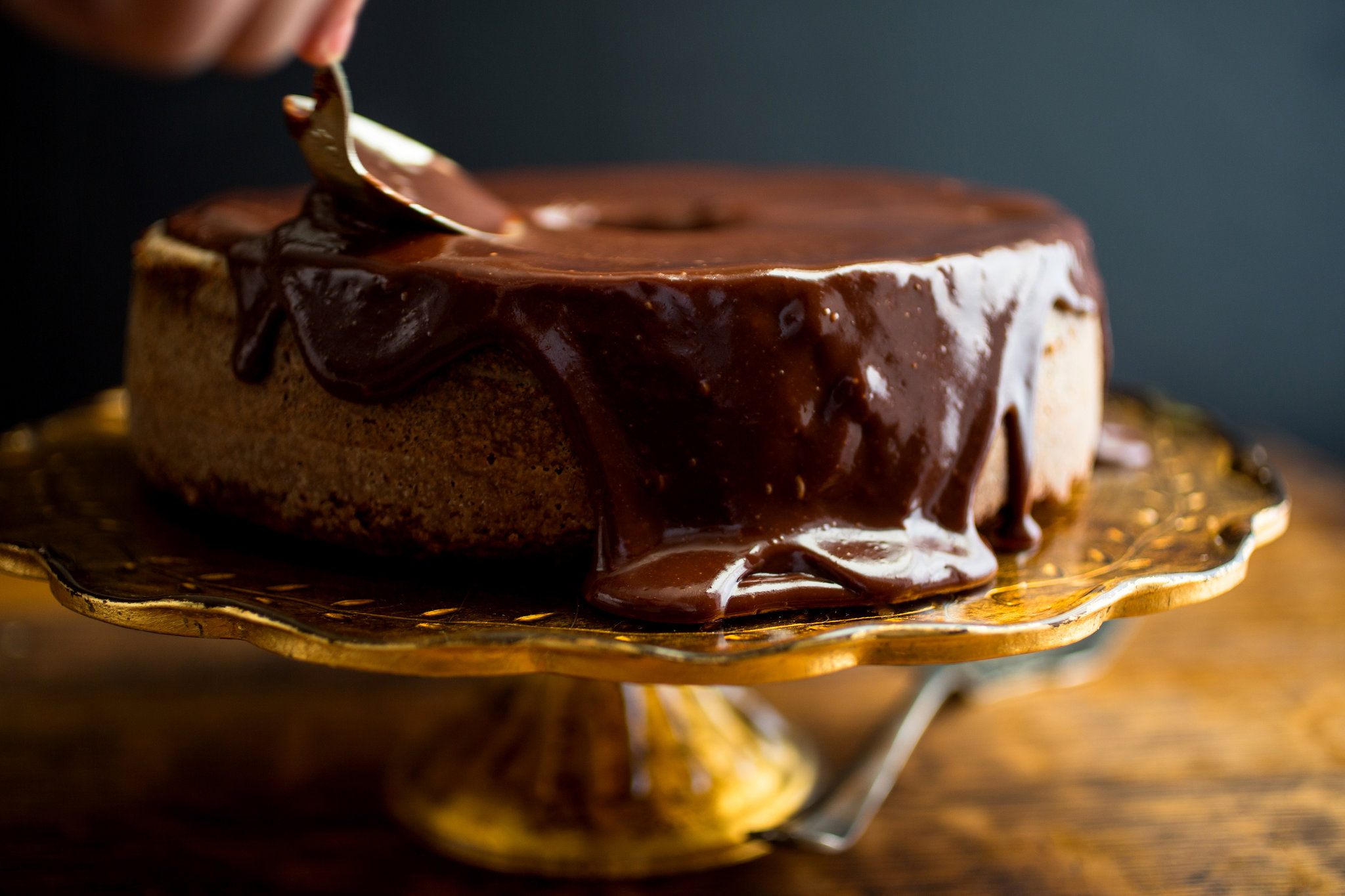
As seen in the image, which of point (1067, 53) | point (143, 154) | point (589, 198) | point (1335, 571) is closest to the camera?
point (589, 198)

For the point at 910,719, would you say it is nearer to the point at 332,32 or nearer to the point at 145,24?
the point at 332,32

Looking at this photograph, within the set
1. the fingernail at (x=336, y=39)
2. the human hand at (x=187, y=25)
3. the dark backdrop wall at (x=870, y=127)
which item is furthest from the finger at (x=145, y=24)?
the dark backdrop wall at (x=870, y=127)

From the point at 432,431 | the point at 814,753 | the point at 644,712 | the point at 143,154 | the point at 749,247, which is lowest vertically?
the point at 814,753

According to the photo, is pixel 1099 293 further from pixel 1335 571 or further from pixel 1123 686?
pixel 1335 571

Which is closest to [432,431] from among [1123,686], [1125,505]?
[1125,505]

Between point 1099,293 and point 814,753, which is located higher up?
point 1099,293

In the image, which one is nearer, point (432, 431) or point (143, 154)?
point (432, 431)

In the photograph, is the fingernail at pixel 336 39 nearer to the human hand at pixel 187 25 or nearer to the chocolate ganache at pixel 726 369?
the human hand at pixel 187 25
